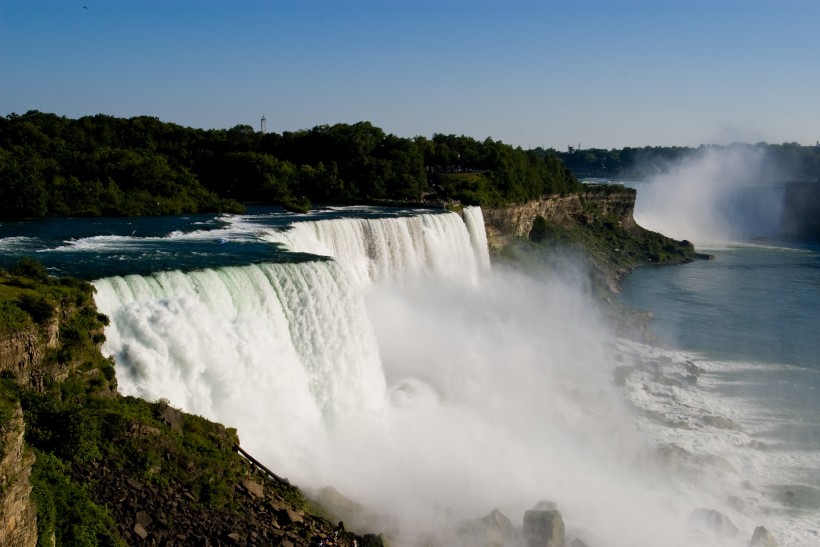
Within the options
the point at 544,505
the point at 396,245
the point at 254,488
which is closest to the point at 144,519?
the point at 254,488

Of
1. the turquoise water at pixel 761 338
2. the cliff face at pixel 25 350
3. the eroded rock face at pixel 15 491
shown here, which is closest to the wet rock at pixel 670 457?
the turquoise water at pixel 761 338

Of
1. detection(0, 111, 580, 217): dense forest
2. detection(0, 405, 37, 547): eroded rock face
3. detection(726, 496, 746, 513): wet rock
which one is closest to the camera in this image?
detection(0, 405, 37, 547): eroded rock face

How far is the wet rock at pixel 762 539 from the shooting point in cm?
1473

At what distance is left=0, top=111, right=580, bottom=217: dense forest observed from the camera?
29.8 metres

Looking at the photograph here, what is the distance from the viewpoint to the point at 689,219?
73.9 m

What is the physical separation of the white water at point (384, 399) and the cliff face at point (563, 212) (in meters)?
15.9

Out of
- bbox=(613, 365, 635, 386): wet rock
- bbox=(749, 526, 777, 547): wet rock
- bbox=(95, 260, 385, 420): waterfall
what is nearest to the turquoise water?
bbox=(749, 526, 777, 547): wet rock

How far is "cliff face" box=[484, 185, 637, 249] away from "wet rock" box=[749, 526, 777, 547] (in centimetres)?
2564

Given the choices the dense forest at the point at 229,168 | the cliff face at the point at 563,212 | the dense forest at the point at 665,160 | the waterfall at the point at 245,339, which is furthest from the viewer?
the dense forest at the point at 665,160

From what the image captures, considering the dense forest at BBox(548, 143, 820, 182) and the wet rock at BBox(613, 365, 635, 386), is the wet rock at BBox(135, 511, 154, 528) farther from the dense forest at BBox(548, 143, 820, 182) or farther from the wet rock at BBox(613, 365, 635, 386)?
the dense forest at BBox(548, 143, 820, 182)

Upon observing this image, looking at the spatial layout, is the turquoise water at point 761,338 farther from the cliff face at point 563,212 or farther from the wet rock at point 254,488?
the wet rock at point 254,488

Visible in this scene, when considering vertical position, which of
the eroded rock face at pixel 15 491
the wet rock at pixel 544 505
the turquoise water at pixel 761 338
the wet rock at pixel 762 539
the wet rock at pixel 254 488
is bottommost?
the turquoise water at pixel 761 338

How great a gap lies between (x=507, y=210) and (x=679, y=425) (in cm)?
2288

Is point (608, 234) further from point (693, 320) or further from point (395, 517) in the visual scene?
point (395, 517)
